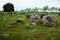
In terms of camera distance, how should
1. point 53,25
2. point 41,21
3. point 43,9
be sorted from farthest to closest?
1. point 43,9
2. point 41,21
3. point 53,25

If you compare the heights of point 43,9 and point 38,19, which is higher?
point 38,19

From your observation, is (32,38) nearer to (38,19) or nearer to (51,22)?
(51,22)

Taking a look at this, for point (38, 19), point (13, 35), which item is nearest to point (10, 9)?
point (38, 19)

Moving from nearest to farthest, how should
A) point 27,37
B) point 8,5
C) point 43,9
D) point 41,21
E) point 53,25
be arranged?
point 27,37
point 53,25
point 41,21
point 8,5
point 43,9

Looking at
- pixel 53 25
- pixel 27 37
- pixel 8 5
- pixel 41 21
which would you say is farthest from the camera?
pixel 8 5

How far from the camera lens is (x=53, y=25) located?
23062mm

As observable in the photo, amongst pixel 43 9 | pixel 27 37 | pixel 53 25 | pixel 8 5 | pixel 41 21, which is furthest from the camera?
pixel 43 9

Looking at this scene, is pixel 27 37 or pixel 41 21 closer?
pixel 27 37

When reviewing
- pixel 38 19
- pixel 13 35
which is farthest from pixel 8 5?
pixel 13 35

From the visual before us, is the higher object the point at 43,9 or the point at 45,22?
the point at 45,22

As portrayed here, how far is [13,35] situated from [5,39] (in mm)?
1510

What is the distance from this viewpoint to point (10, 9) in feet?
239

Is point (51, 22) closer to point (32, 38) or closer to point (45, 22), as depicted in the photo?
point (45, 22)

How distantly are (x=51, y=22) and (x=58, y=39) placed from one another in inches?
312
